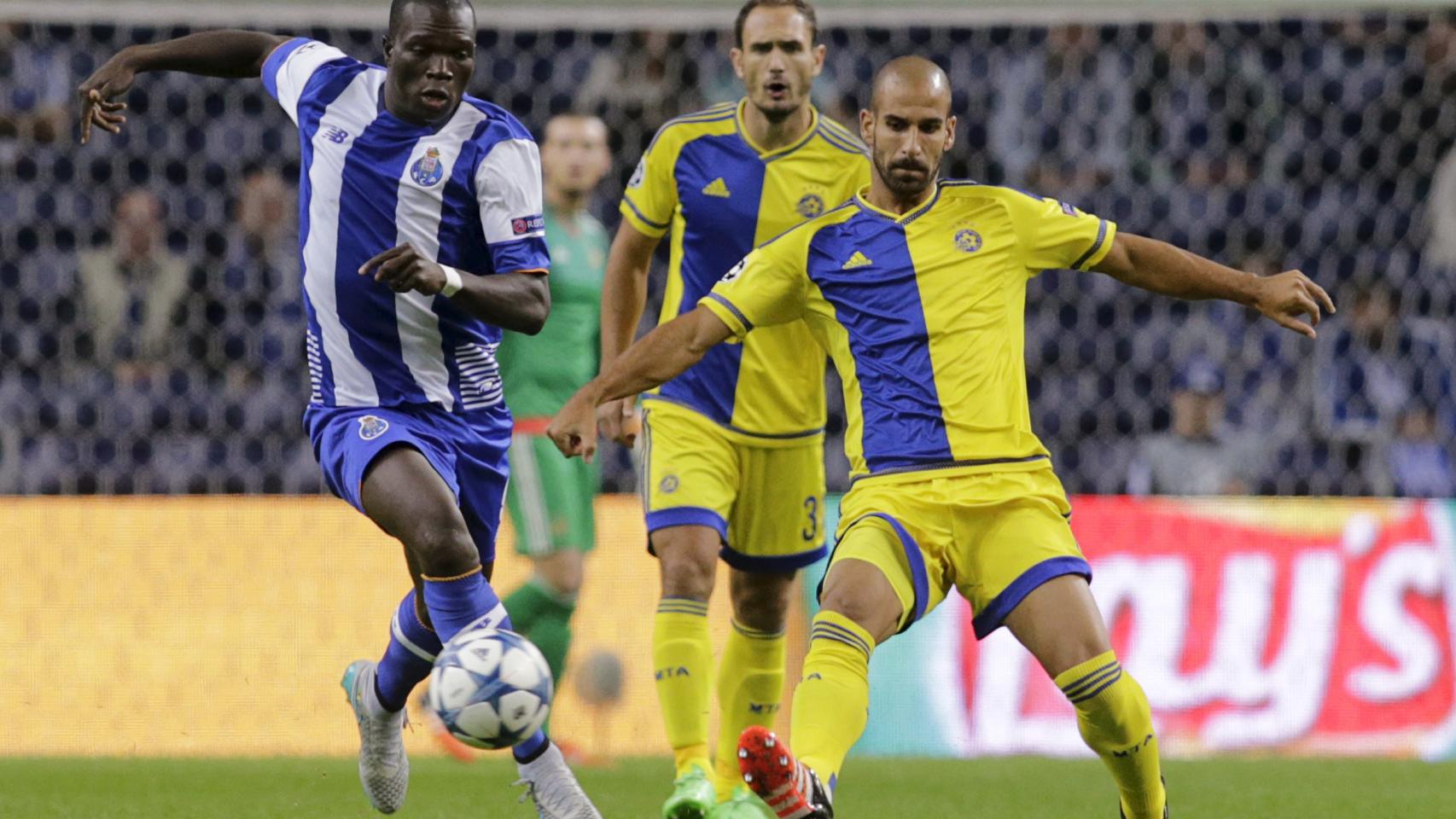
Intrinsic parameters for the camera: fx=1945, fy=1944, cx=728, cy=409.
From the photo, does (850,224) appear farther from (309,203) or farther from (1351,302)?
(1351,302)

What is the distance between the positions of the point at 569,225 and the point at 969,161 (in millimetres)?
3059

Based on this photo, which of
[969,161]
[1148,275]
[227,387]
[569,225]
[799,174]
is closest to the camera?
[1148,275]

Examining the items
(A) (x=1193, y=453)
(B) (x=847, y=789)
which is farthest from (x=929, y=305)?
(A) (x=1193, y=453)

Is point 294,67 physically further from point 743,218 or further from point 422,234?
point 743,218

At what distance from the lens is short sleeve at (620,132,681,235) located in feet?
18.0

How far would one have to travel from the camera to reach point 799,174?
5.39 meters

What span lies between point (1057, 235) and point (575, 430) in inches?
46.7

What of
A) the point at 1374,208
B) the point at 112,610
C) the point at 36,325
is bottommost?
the point at 112,610

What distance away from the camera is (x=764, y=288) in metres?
4.48

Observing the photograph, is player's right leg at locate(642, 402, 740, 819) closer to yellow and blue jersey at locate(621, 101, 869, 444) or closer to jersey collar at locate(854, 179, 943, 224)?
yellow and blue jersey at locate(621, 101, 869, 444)

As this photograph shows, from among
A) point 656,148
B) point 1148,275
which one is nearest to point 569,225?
point 656,148

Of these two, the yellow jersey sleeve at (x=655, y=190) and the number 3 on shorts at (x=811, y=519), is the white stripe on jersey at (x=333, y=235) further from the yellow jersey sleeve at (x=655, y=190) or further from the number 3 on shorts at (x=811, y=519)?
the number 3 on shorts at (x=811, y=519)

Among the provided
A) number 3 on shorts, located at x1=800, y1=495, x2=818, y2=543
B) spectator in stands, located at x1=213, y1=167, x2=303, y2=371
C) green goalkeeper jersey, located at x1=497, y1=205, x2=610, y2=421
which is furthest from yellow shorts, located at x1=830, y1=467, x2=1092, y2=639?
spectator in stands, located at x1=213, y1=167, x2=303, y2=371

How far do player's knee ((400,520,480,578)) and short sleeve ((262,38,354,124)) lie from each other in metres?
1.19
